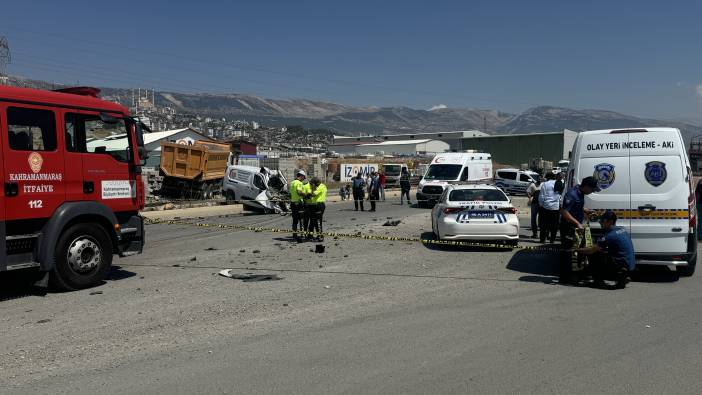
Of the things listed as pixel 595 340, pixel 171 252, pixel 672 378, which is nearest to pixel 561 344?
pixel 595 340

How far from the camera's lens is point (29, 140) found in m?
7.81

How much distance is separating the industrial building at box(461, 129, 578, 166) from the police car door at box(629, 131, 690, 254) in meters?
67.3

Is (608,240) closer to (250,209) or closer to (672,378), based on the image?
(672,378)

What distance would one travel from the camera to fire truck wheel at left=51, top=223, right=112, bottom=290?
26.7 ft

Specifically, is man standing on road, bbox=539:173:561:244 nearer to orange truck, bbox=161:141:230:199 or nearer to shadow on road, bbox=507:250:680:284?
shadow on road, bbox=507:250:680:284

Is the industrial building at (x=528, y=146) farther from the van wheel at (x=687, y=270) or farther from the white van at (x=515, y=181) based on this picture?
the van wheel at (x=687, y=270)

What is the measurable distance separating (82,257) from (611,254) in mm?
7717

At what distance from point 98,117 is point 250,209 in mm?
15209

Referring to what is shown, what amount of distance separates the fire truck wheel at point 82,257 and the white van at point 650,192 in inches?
299

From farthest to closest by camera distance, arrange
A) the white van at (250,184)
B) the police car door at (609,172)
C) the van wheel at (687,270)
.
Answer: the white van at (250,184) < the van wheel at (687,270) < the police car door at (609,172)

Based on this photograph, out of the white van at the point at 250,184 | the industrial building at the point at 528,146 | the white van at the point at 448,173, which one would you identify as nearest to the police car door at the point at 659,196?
the white van at the point at 448,173

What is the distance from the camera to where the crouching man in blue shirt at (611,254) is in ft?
27.7

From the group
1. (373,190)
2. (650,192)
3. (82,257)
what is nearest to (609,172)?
(650,192)

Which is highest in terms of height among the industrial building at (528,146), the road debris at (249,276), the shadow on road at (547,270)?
the industrial building at (528,146)
